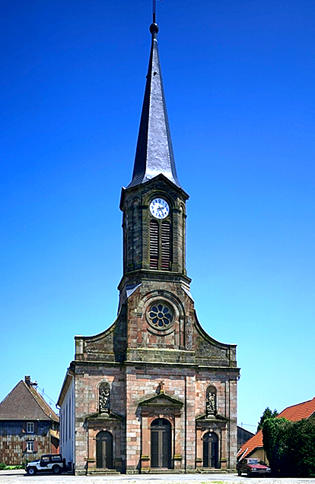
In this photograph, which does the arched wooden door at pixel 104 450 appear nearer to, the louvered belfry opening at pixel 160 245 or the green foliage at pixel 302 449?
the green foliage at pixel 302 449

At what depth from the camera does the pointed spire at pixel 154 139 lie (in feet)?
163

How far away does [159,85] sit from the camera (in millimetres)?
52969

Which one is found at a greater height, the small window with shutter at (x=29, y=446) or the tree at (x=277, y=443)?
the tree at (x=277, y=443)

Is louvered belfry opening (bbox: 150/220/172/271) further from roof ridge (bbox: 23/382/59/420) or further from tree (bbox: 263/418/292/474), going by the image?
roof ridge (bbox: 23/382/59/420)

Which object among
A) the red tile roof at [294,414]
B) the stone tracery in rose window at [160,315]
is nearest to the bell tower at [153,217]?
the stone tracery in rose window at [160,315]

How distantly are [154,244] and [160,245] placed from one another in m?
0.45

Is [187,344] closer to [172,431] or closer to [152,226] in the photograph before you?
[172,431]

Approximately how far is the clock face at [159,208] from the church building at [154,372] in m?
0.08

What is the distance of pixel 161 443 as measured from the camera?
43500 millimetres

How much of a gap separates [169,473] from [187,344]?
8754 millimetres

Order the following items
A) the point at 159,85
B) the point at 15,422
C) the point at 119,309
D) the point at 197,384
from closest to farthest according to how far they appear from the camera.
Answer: the point at 197,384 → the point at 119,309 → the point at 159,85 → the point at 15,422

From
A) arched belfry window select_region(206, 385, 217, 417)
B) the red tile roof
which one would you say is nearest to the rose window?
arched belfry window select_region(206, 385, 217, 417)

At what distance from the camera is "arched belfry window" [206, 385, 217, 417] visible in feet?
148

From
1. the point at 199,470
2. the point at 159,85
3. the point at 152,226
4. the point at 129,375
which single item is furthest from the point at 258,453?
the point at 159,85
